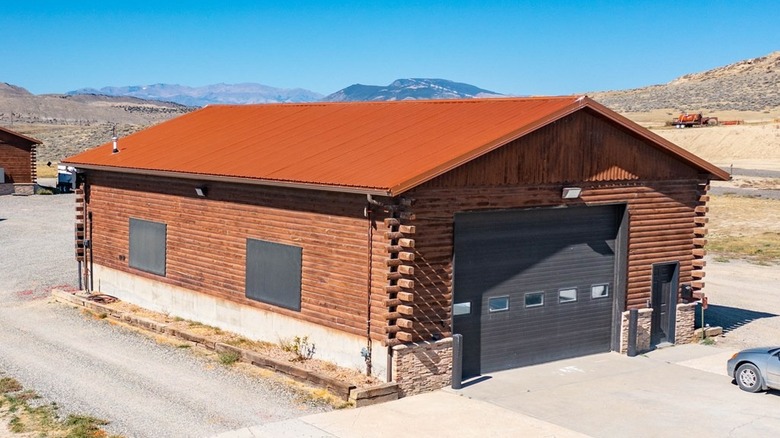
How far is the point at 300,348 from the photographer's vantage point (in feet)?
62.3

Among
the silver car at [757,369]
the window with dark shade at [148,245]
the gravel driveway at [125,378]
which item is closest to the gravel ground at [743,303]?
the silver car at [757,369]

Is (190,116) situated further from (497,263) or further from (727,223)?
(727,223)

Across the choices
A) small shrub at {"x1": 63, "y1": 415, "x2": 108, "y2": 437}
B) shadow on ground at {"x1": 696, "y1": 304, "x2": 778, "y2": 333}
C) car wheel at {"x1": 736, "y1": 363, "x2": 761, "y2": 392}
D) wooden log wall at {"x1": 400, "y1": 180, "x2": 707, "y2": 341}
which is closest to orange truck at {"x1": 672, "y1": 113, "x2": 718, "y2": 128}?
shadow on ground at {"x1": 696, "y1": 304, "x2": 778, "y2": 333}

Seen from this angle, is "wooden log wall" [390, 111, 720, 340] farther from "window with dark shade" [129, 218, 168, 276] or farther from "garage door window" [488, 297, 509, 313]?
"window with dark shade" [129, 218, 168, 276]

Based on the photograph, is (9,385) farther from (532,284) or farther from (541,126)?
(541,126)

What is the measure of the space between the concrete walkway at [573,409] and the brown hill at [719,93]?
108 meters

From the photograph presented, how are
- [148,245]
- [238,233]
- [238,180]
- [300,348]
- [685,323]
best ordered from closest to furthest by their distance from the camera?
[300,348], [238,180], [238,233], [685,323], [148,245]

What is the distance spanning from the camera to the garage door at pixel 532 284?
18.4m

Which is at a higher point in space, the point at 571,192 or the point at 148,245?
the point at 571,192

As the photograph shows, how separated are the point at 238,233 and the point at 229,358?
10.4 feet

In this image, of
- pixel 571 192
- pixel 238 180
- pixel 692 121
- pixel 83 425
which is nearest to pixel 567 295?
pixel 571 192

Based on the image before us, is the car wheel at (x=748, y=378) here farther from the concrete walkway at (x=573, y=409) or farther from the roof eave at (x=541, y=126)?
the roof eave at (x=541, y=126)

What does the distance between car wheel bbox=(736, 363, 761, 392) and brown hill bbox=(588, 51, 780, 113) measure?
354ft

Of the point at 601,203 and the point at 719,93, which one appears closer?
the point at 601,203
